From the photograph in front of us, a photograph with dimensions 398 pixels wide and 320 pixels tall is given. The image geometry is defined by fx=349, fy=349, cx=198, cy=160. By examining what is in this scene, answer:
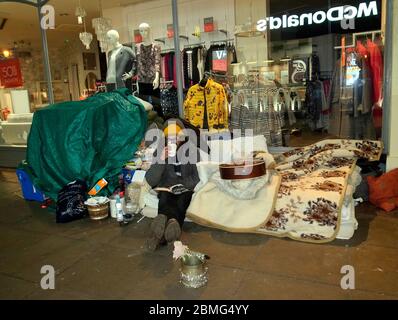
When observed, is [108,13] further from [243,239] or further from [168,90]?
[243,239]

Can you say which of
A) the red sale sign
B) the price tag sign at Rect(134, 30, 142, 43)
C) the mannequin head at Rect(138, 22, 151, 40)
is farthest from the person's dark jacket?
the red sale sign

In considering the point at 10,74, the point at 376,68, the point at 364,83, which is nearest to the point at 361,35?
the point at 376,68

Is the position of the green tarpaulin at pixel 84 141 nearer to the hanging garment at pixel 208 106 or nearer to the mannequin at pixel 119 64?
the hanging garment at pixel 208 106

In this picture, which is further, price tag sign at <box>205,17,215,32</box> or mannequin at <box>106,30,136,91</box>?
price tag sign at <box>205,17,215,32</box>

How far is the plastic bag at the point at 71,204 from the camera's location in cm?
329

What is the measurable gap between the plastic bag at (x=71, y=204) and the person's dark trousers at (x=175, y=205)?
909 millimetres

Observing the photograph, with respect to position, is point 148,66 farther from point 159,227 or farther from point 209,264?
point 209,264

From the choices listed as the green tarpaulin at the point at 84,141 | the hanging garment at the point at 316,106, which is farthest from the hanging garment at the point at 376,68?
the green tarpaulin at the point at 84,141

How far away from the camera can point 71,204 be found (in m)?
3.31

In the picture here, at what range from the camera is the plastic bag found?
10.8 ft

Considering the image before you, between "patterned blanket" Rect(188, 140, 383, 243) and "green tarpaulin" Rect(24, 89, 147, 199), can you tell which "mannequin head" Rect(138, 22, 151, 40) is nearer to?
"green tarpaulin" Rect(24, 89, 147, 199)

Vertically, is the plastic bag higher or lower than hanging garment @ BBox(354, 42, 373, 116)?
lower

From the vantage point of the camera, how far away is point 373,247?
2434 millimetres

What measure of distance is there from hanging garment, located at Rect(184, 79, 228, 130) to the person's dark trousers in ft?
5.24
